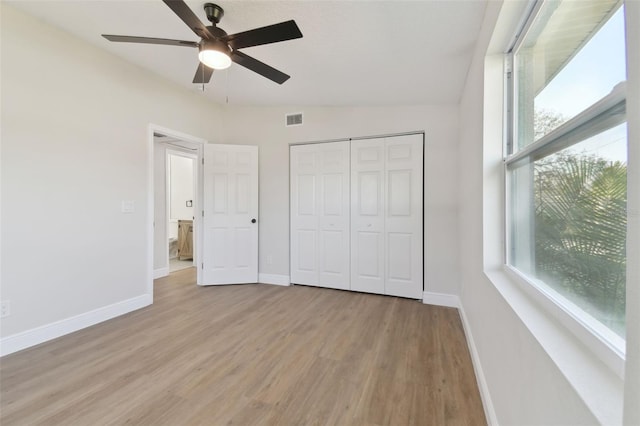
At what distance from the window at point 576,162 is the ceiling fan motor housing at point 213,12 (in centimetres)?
192

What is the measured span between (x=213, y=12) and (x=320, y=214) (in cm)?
253

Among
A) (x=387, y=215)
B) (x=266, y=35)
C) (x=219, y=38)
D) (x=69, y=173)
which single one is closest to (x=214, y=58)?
(x=219, y=38)

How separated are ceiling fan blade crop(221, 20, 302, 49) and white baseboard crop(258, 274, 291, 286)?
2991mm

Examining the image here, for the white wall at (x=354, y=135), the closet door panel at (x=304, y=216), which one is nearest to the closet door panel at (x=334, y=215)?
the closet door panel at (x=304, y=216)

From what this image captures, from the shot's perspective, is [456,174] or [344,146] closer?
[456,174]

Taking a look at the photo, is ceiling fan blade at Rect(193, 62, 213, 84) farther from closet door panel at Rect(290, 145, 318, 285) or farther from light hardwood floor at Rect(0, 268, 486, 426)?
light hardwood floor at Rect(0, 268, 486, 426)

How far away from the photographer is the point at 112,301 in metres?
2.79

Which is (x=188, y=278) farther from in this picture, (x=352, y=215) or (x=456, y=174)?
(x=456, y=174)

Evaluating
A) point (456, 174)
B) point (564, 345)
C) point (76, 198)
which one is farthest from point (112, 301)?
point (456, 174)

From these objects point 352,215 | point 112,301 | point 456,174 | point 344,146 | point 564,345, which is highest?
point 344,146

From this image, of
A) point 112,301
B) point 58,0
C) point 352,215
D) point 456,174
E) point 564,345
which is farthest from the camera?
point 352,215

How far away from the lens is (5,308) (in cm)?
208

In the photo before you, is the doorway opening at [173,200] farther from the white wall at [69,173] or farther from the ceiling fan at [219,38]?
the ceiling fan at [219,38]

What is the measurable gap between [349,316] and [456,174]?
80.4 inches
